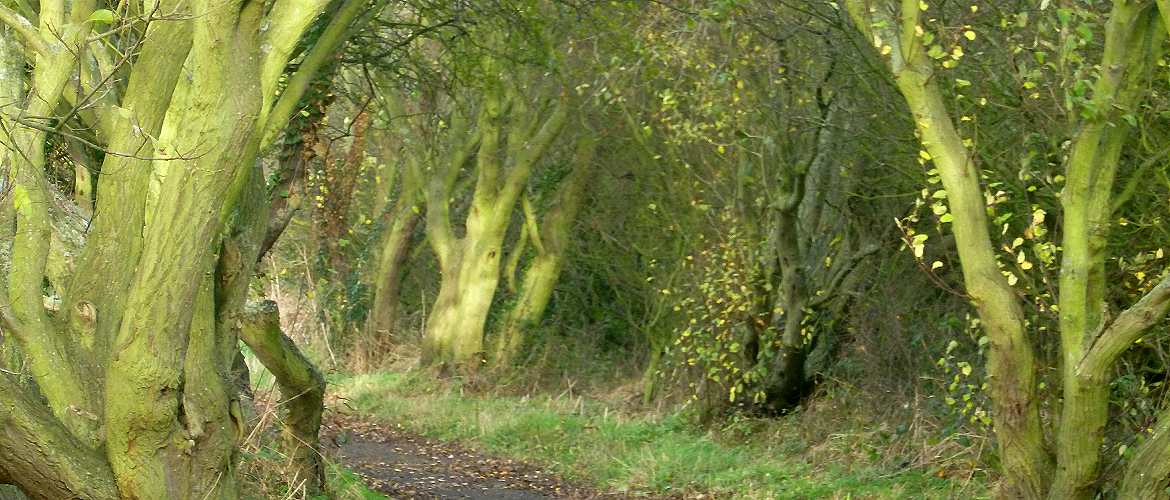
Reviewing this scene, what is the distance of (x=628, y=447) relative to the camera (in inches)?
590

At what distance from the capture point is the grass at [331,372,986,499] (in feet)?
38.4

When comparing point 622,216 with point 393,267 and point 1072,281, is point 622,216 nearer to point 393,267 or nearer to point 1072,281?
point 393,267

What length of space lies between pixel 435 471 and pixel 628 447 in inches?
88.5

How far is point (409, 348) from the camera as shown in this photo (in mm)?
22875

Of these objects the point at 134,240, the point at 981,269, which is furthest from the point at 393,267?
the point at 134,240

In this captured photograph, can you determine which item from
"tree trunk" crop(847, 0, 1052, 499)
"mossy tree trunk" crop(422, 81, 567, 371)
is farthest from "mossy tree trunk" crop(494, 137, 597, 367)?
"tree trunk" crop(847, 0, 1052, 499)

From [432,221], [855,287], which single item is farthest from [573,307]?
[855,287]

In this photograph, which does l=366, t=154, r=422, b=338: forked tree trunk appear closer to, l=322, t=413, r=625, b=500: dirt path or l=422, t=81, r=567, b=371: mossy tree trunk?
l=422, t=81, r=567, b=371: mossy tree trunk

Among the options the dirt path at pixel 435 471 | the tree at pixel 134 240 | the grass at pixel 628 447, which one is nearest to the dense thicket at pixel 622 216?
the tree at pixel 134 240

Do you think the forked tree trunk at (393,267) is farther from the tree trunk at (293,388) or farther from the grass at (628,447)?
the tree trunk at (293,388)

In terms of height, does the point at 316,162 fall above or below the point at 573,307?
above

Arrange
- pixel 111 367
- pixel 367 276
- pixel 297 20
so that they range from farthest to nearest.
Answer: pixel 367 276
pixel 297 20
pixel 111 367

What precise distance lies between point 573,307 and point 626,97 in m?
6.04

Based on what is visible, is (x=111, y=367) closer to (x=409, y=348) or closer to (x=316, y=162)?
(x=316, y=162)
